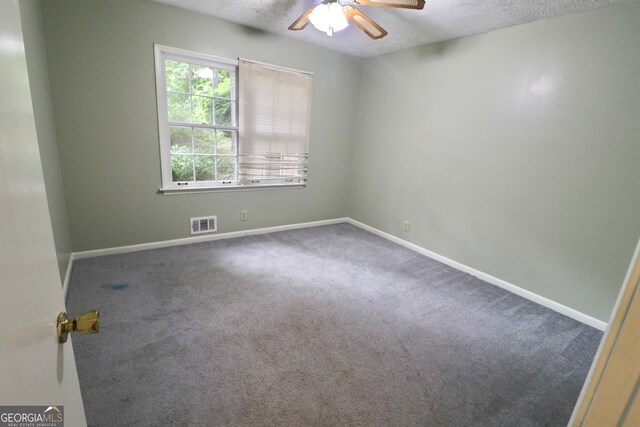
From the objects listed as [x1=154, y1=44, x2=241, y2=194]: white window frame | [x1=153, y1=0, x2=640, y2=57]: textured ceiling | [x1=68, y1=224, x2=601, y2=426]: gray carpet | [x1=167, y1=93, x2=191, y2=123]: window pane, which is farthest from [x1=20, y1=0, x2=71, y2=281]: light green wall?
[x1=153, y1=0, x2=640, y2=57]: textured ceiling

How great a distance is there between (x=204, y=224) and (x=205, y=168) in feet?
2.10

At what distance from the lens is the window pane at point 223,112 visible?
314cm

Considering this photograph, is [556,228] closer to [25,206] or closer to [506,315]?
[506,315]

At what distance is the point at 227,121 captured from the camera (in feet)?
10.6

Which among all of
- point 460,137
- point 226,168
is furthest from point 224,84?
point 460,137

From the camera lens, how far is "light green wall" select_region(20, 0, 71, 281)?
176cm

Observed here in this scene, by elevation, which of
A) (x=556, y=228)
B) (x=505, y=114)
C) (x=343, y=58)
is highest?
(x=343, y=58)

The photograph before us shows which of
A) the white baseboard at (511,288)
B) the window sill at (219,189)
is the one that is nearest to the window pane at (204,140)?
the window sill at (219,189)

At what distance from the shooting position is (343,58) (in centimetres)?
378

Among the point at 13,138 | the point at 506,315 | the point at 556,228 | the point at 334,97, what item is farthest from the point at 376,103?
the point at 13,138

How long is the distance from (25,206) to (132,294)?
2.04m

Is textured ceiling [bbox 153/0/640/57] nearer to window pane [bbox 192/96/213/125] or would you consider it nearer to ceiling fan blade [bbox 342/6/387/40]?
ceiling fan blade [bbox 342/6/387/40]

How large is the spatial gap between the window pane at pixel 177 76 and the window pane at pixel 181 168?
680 mm

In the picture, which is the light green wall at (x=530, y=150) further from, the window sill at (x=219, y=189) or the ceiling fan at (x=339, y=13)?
the window sill at (x=219, y=189)
